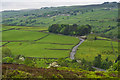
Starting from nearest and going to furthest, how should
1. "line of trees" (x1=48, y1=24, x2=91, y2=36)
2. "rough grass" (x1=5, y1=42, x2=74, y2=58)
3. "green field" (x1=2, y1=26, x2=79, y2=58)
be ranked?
1. "rough grass" (x1=5, y1=42, x2=74, y2=58)
2. "green field" (x1=2, y1=26, x2=79, y2=58)
3. "line of trees" (x1=48, y1=24, x2=91, y2=36)

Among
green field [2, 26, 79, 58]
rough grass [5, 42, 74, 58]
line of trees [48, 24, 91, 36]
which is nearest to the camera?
rough grass [5, 42, 74, 58]

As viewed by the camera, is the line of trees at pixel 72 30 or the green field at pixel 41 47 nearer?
the green field at pixel 41 47

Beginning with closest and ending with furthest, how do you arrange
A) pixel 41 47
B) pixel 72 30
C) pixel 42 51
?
pixel 42 51 → pixel 41 47 → pixel 72 30

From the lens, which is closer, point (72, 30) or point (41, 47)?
point (41, 47)

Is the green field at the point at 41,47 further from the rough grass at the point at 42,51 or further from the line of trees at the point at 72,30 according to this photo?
the line of trees at the point at 72,30

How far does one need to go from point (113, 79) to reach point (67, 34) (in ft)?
251

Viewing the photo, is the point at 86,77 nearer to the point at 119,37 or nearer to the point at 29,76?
the point at 29,76

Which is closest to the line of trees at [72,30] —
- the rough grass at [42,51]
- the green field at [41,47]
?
the green field at [41,47]

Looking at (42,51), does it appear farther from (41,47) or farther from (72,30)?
(72,30)

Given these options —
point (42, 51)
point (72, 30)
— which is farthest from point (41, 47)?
point (72, 30)

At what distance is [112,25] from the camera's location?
11119 cm

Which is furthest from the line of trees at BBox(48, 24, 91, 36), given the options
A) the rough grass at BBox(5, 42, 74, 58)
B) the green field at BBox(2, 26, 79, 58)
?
the rough grass at BBox(5, 42, 74, 58)

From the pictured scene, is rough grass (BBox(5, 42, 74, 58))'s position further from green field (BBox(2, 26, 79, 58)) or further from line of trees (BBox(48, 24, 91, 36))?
line of trees (BBox(48, 24, 91, 36))

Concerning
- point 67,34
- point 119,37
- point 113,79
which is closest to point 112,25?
point 119,37
